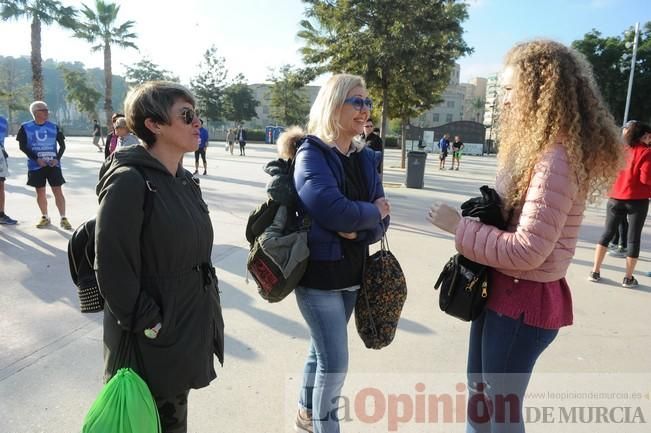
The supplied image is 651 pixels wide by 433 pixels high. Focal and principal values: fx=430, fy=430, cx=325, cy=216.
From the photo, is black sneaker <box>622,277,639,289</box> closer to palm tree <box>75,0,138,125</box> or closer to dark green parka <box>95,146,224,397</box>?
dark green parka <box>95,146,224,397</box>

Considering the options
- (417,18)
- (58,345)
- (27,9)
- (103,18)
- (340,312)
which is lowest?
(58,345)

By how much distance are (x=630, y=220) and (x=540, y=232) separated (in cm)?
470

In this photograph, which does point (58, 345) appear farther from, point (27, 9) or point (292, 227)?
point (27, 9)

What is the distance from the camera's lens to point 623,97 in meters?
39.2

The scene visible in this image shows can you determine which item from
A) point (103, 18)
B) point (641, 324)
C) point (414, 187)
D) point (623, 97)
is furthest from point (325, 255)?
point (623, 97)

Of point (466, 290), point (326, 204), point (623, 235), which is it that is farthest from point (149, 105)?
point (623, 235)

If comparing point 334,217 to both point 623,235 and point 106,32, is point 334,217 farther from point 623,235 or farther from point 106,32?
point 106,32

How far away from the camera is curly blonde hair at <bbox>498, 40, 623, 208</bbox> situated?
1648 millimetres

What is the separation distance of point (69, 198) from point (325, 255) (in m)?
8.67

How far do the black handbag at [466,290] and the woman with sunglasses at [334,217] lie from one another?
0.43 meters

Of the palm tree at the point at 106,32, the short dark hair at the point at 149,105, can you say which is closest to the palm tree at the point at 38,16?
the palm tree at the point at 106,32

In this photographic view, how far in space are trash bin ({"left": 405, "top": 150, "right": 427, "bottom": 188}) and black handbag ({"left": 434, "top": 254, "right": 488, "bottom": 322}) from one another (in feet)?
36.0

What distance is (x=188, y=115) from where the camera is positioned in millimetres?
1840

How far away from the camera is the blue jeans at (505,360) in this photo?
5.77 ft
